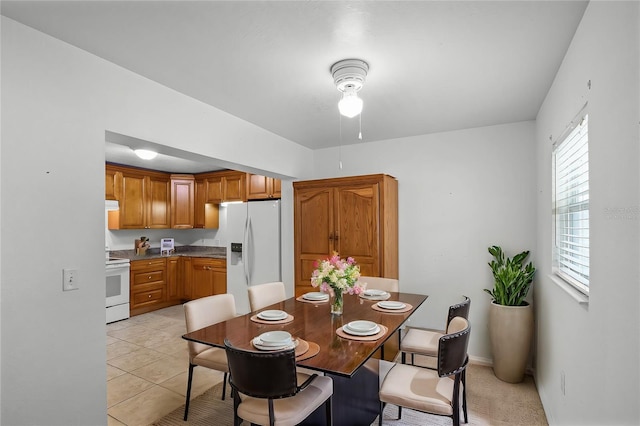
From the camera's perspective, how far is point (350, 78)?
214 centimetres

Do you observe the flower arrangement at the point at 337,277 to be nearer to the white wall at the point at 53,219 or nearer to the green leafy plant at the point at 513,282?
the white wall at the point at 53,219

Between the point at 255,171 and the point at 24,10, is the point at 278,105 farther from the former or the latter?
the point at 24,10

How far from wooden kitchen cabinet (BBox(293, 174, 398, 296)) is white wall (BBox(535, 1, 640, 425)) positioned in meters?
1.79

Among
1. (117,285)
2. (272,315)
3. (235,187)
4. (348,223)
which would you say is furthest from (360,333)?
(117,285)

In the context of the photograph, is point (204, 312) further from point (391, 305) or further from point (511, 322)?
point (511, 322)

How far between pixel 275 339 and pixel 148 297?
14.5 feet

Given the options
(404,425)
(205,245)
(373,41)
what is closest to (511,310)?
(404,425)

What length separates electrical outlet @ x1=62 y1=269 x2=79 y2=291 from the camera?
6.13ft

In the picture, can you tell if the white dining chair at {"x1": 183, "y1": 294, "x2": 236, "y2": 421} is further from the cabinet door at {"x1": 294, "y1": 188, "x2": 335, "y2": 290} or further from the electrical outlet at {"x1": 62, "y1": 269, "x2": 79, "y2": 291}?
the cabinet door at {"x1": 294, "y1": 188, "x2": 335, "y2": 290}

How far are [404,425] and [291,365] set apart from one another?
140 cm

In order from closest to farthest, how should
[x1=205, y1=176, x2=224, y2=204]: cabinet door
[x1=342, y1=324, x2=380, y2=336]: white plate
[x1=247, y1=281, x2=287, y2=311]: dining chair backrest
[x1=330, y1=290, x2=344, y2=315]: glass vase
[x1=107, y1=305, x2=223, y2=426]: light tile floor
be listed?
[x1=342, y1=324, x2=380, y2=336]: white plate → [x1=330, y1=290, x2=344, y2=315]: glass vase → [x1=107, y1=305, x2=223, y2=426]: light tile floor → [x1=247, y1=281, x2=287, y2=311]: dining chair backrest → [x1=205, y1=176, x2=224, y2=204]: cabinet door

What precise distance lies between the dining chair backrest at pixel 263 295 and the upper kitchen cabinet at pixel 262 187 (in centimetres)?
202

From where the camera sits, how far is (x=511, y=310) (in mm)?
2984

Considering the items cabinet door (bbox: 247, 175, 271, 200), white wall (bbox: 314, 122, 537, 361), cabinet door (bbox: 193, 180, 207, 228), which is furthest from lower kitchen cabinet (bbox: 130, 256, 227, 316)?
white wall (bbox: 314, 122, 537, 361)
